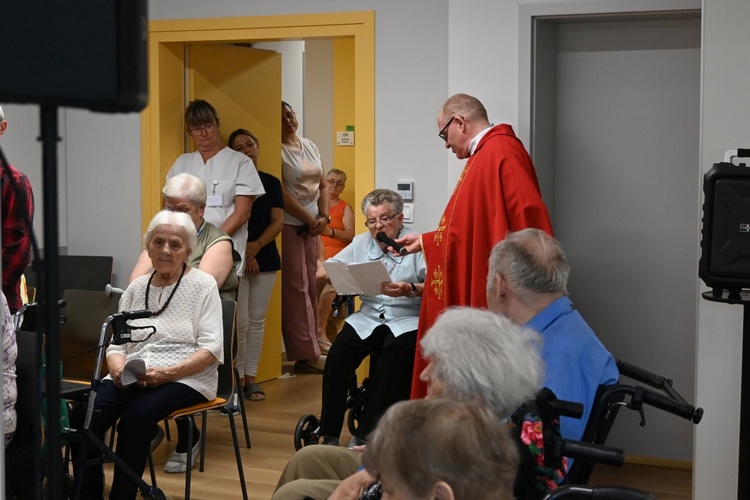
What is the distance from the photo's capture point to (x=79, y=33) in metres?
1.21

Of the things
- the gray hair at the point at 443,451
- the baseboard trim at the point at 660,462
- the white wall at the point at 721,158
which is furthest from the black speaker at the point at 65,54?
the baseboard trim at the point at 660,462

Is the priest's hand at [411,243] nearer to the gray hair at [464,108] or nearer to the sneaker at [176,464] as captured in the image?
the gray hair at [464,108]

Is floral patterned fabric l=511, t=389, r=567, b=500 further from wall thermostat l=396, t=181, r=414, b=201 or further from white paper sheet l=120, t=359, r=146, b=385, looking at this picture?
wall thermostat l=396, t=181, r=414, b=201

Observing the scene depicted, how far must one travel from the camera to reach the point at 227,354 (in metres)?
3.89

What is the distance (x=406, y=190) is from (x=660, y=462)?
172 centimetres

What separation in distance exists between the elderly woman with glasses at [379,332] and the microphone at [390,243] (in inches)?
3.7

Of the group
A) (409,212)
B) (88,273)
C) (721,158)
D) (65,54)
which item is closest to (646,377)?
(721,158)

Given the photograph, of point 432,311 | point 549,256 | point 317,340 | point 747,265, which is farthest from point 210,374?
point 317,340

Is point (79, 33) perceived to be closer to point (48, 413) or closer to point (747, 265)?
point (48, 413)

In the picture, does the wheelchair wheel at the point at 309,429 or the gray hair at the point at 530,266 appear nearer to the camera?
the gray hair at the point at 530,266

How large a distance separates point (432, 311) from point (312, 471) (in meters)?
1.34

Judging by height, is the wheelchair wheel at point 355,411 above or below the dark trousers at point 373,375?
below

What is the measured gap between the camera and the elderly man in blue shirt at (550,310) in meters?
2.48

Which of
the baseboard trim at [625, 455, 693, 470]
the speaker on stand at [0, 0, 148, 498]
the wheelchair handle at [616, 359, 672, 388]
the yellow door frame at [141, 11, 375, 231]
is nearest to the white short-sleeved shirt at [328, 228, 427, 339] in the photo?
the yellow door frame at [141, 11, 375, 231]
